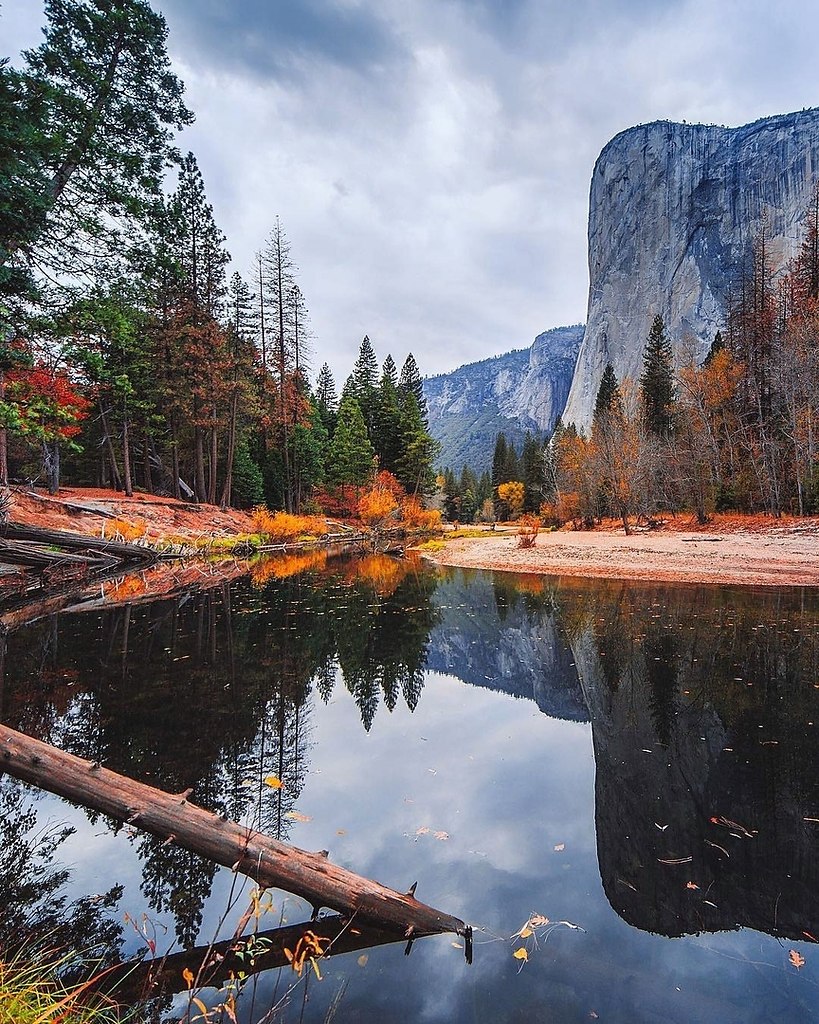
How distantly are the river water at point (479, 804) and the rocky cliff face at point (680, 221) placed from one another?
75403 mm

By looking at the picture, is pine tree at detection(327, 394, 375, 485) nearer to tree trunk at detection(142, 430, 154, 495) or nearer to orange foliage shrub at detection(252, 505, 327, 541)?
orange foliage shrub at detection(252, 505, 327, 541)

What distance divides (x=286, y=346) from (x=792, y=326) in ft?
105

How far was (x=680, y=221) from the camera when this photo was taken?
7994 cm

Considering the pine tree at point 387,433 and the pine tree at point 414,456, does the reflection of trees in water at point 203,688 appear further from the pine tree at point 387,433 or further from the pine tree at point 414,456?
the pine tree at point 387,433

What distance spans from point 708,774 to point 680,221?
319 ft

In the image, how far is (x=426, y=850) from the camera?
3902mm

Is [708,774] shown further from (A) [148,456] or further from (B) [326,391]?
(B) [326,391]

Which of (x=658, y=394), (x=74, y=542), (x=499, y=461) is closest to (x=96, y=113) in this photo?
(x=74, y=542)

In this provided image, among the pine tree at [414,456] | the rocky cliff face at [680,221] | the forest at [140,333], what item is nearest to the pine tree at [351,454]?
the forest at [140,333]

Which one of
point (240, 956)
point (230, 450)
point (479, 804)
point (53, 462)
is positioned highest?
point (230, 450)

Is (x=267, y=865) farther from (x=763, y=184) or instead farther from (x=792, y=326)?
(x=763, y=184)

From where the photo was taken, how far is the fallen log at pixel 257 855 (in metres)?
2.87

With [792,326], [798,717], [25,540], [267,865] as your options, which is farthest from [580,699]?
[792,326]

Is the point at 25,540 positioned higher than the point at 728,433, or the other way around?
the point at 728,433
